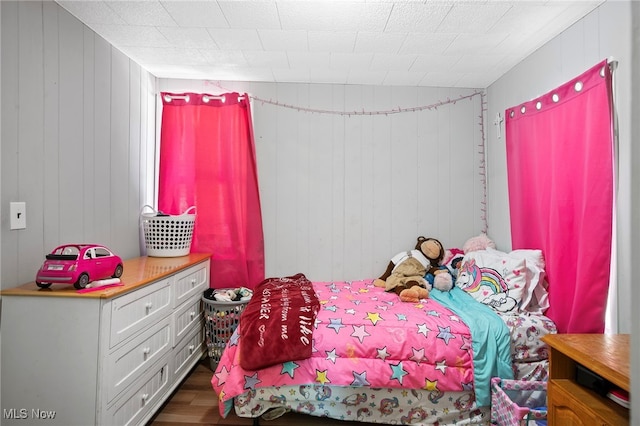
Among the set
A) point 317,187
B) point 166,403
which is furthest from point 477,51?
point 166,403

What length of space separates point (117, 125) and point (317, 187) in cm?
158

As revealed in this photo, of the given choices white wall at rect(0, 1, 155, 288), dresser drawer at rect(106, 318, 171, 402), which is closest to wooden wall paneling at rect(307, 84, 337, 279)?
dresser drawer at rect(106, 318, 171, 402)

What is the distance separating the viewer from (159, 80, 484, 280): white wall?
3.00 meters

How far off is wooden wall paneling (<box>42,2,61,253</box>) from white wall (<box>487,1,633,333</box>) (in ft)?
8.62

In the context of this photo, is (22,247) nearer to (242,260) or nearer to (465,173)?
(242,260)

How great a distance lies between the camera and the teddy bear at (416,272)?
2424 mm

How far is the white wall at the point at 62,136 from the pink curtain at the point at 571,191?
2.84m

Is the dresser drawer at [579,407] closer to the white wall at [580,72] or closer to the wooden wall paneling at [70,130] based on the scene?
the white wall at [580,72]

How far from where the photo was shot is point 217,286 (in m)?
2.87

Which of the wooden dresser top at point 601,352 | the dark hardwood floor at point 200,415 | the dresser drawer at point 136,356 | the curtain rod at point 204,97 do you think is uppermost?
the curtain rod at point 204,97

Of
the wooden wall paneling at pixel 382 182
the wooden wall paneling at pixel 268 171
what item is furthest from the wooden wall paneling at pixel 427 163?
the wooden wall paneling at pixel 268 171

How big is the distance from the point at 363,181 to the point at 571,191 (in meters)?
1.50

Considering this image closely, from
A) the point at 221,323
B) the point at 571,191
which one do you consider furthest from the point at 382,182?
the point at 221,323

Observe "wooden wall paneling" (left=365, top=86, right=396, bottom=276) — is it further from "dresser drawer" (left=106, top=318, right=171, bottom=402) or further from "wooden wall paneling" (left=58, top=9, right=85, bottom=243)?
"wooden wall paneling" (left=58, top=9, right=85, bottom=243)
